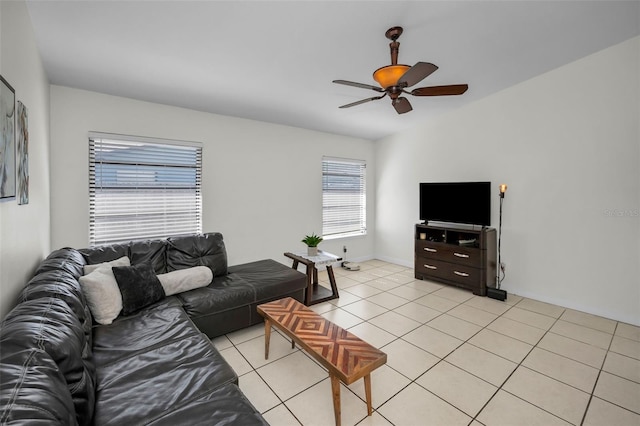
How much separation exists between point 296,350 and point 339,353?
926 millimetres

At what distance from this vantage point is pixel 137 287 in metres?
2.32

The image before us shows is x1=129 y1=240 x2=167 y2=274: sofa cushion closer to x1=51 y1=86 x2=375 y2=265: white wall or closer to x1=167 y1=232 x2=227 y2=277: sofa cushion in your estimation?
x1=167 y1=232 x2=227 y2=277: sofa cushion

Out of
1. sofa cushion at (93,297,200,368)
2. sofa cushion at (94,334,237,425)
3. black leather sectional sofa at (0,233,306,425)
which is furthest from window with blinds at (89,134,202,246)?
sofa cushion at (94,334,237,425)

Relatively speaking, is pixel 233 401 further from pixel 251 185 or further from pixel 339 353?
pixel 251 185

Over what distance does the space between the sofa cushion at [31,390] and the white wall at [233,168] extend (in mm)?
2626

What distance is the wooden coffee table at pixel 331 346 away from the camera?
159cm

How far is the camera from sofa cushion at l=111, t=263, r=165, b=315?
2244 millimetres

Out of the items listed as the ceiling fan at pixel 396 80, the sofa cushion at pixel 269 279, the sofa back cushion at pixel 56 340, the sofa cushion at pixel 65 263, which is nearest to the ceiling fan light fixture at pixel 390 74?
the ceiling fan at pixel 396 80

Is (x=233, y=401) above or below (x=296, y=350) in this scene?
above

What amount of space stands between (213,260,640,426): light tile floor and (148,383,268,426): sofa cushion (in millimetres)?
622

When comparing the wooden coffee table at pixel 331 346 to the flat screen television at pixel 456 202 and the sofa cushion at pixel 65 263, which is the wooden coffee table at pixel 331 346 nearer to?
the sofa cushion at pixel 65 263

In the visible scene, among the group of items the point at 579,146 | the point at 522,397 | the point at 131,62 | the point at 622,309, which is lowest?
the point at 522,397

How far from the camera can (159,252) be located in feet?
9.59

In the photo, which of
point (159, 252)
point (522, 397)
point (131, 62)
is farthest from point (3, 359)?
point (522, 397)
